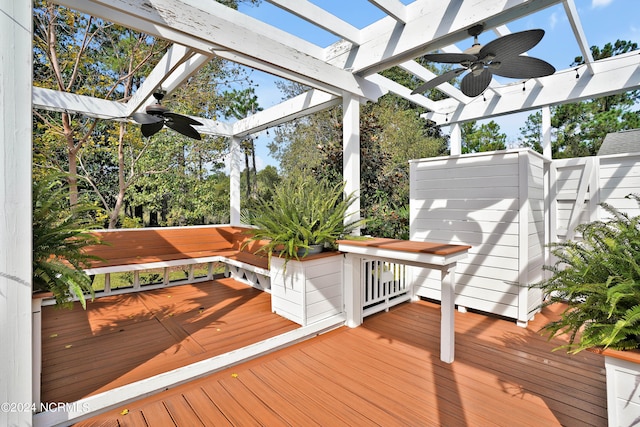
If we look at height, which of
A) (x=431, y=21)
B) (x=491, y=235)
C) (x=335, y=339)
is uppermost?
(x=431, y=21)

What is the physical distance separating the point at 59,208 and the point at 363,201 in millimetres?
4029

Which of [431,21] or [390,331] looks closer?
[431,21]

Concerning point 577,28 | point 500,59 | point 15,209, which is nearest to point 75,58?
point 15,209

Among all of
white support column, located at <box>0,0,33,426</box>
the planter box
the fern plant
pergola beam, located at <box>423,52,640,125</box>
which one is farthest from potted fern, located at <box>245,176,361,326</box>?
pergola beam, located at <box>423,52,640,125</box>

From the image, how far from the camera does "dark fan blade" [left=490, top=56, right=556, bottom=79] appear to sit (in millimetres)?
2229

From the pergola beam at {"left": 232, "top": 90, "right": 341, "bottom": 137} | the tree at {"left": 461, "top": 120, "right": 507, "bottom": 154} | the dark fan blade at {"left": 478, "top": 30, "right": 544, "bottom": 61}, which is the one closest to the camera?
the dark fan blade at {"left": 478, "top": 30, "right": 544, "bottom": 61}

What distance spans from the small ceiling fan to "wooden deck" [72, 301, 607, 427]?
2.49 metres

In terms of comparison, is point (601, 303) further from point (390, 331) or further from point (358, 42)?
point (358, 42)

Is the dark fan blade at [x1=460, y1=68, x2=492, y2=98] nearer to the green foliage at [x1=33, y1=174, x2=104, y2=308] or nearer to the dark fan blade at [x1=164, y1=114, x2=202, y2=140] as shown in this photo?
the dark fan blade at [x1=164, y1=114, x2=202, y2=140]

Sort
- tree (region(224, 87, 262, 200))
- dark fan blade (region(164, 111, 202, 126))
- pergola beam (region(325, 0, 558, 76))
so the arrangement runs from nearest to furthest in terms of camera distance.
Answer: pergola beam (region(325, 0, 558, 76))
dark fan blade (region(164, 111, 202, 126))
tree (region(224, 87, 262, 200))

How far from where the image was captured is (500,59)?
2254 mm

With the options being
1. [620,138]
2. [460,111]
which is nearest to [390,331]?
[460,111]

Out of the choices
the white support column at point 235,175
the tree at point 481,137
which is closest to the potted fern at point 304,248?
the white support column at point 235,175

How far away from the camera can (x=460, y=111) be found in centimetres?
474
